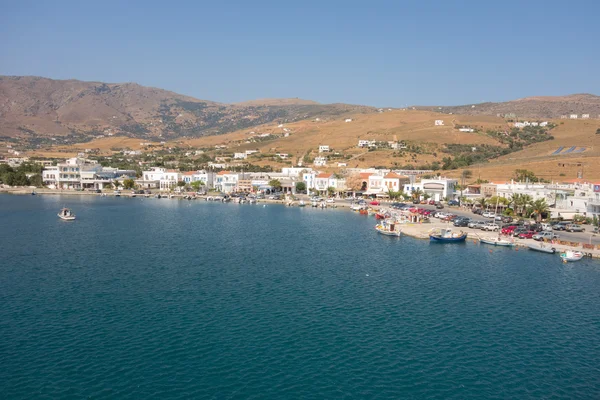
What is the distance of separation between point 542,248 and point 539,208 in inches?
528

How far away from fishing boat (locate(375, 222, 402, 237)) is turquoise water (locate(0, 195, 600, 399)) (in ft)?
14.6

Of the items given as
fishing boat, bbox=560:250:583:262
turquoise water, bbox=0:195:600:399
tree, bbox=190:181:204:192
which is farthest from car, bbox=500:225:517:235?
tree, bbox=190:181:204:192

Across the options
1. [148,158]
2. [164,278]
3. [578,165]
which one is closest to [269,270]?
[164,278]

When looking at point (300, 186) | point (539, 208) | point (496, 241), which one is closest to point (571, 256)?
Answer: point (496, 241)

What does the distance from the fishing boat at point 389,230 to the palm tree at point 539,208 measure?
14294 millimetres

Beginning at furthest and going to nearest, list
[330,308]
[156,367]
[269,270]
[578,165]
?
[578,165] → [269,270] → [330,308] → [156,367]

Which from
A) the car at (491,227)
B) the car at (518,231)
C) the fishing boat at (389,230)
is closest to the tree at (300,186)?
the fishing boat at (389,230)

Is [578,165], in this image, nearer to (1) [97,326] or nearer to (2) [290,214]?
(2) [290,214]

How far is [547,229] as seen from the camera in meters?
42.6

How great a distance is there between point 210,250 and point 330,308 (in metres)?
15.0

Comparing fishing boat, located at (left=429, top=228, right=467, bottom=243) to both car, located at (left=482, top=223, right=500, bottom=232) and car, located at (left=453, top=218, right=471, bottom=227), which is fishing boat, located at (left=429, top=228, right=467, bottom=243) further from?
car, located at (left=453, top=218, right=471, bottom=227)

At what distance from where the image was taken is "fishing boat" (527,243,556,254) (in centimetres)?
3569

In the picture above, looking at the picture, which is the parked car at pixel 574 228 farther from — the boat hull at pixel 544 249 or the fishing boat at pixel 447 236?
the fishing boat at pixel 447 236

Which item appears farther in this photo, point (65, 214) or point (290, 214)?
point (290, 214)
